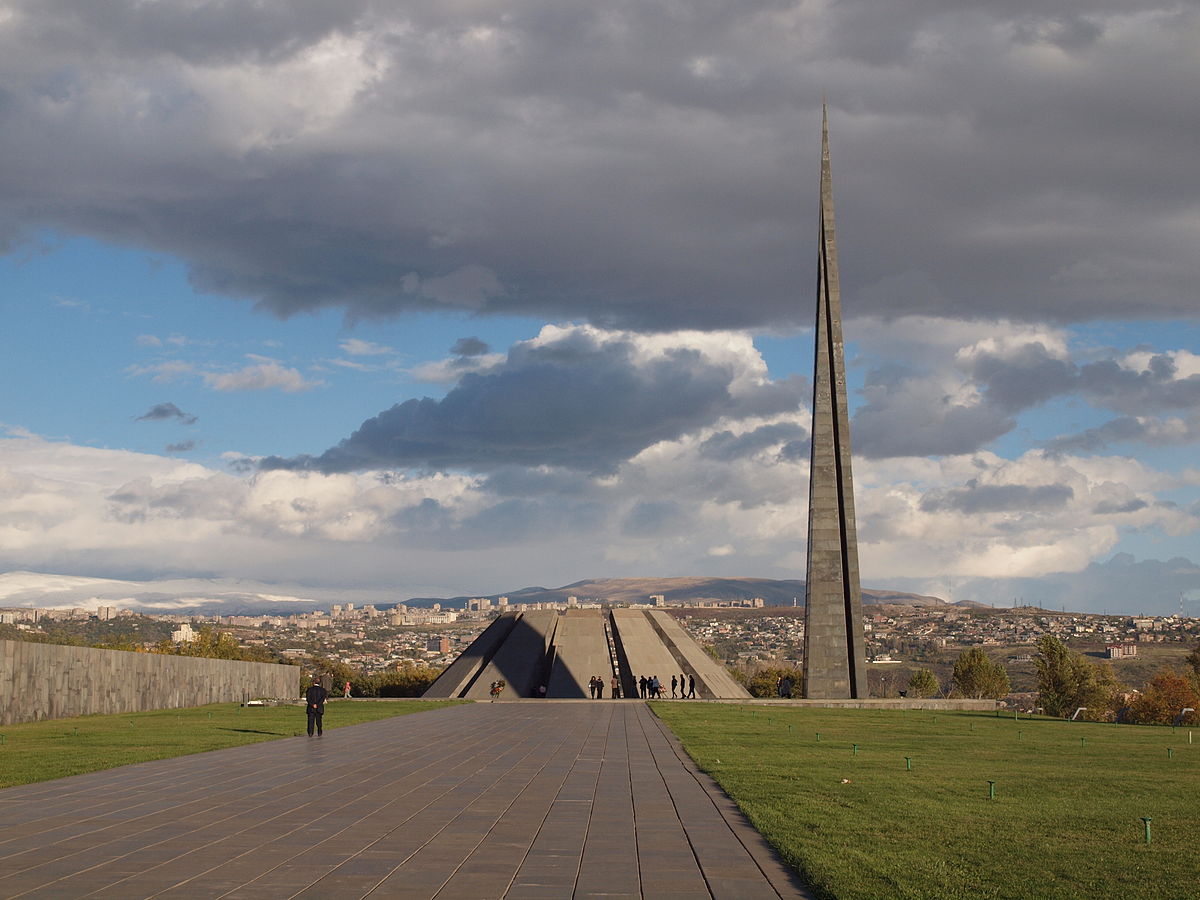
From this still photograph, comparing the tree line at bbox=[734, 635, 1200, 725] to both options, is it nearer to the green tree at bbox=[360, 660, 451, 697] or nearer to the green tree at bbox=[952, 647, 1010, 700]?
the green tree at bbox=[952, 647, 1010, 700]

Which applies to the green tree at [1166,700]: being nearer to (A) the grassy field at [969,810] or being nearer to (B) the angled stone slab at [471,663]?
(B) the angled stone slab at [471,663]

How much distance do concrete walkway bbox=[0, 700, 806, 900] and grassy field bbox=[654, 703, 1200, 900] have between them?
614 millimetres

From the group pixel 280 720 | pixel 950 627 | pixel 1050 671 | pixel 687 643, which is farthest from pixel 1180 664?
pixel 280 720

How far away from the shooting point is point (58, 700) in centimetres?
2933

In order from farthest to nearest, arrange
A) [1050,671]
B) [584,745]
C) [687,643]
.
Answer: [1050,671], [687,643], [584,745]

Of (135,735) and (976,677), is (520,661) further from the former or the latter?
(976,677)

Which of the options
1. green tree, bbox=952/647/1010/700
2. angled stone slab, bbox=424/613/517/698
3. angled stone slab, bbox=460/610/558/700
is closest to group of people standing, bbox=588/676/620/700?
angled stone slab, bbox=460/610/558/700

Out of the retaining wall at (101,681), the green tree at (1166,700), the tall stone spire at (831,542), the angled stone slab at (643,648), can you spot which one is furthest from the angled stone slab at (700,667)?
the green tree at (1166,700)

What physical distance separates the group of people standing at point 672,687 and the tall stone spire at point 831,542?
5.93 meters

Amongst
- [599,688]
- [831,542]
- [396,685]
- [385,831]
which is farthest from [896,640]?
[385,831]

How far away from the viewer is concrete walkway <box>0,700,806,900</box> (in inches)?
288

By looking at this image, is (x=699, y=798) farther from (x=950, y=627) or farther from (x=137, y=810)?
(x=950, y=627)

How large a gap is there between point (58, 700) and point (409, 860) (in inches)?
986

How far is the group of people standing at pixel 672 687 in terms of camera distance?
144 feet
